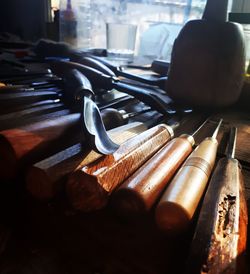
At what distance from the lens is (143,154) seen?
358mm

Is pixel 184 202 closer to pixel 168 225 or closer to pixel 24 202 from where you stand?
pixel 168 225

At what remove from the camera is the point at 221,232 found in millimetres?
234

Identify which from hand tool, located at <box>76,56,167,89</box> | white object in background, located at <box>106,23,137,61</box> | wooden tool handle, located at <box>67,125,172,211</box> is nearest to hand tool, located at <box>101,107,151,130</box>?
wooden tool handle, located at <box>67,125,172,211</box>

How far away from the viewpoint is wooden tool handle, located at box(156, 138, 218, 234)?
0.25 meters

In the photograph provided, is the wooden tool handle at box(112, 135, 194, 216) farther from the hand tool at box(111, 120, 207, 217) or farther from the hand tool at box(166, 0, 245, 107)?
the hand tool at box(166, 0, 245, 107)

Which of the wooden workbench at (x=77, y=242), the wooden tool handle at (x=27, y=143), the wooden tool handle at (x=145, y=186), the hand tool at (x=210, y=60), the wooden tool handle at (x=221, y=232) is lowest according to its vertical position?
the wooden workbench at (x=77, y=242)

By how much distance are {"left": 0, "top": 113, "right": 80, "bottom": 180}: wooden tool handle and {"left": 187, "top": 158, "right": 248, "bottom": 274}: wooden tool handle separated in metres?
0.20

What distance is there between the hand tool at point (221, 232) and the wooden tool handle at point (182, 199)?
0.04 feet

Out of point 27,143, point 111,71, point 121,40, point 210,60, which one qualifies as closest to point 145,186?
point 27,143

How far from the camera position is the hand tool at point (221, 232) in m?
0.21

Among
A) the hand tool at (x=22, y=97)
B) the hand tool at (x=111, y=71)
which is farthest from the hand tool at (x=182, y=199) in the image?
the hand tool at (x=111, y=71)

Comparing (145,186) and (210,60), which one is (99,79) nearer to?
(210,60)

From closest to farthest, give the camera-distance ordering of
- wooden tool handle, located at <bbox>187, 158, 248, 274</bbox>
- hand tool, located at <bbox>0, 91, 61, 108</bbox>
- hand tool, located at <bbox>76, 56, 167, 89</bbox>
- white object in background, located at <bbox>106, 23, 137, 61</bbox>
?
wooden tool handle, located at <bbox>187, 158, 248, 274</bbox>, hand tool, located at <bbox>0, 91, 61, 108</bbox>, hand tool, located at <bbox>76, 56, 167, 89</bbox>, white object in background, located at <bbox>106, 23, 137, 61</bbox>

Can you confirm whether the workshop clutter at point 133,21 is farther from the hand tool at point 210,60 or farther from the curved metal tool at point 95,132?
the curved metal tool at point 95,132
